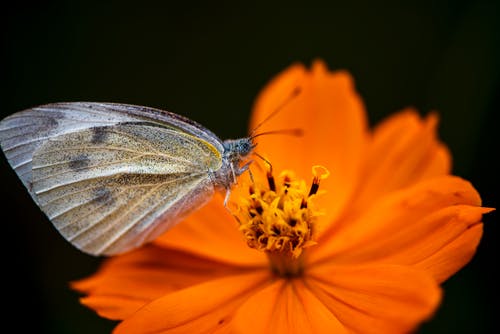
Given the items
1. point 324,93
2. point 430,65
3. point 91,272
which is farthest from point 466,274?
point 91,272

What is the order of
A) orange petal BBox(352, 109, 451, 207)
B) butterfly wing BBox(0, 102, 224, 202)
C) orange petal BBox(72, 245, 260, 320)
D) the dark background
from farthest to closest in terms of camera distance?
the dark background
orange petal BBox(352, 109, 451, 207)
butterfly wing BBox(0, 102, 224, 202)
orange petal BBox(72, 245, 260, 320)

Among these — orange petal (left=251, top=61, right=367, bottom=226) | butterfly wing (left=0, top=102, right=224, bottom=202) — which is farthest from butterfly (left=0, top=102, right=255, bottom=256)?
orange petal (left=251, top=61, right=367, bottom=226)

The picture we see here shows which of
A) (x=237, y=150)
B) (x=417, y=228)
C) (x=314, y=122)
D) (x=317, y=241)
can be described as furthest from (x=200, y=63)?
(x=417, y=228)

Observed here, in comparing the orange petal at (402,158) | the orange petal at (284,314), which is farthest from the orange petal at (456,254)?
the orange petal at (402,158)

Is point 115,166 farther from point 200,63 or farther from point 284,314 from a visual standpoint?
point 200,63

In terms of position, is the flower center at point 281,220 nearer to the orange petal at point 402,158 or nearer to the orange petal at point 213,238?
the orange petal at point 213,238

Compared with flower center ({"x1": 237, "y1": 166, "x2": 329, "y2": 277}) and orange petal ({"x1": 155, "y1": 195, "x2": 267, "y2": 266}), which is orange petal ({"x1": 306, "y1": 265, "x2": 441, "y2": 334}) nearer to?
flower center ({"x1": 237, "y1": 166, "x2": 329, "y2": 277})

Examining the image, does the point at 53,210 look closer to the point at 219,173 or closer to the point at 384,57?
the point at 219,173
